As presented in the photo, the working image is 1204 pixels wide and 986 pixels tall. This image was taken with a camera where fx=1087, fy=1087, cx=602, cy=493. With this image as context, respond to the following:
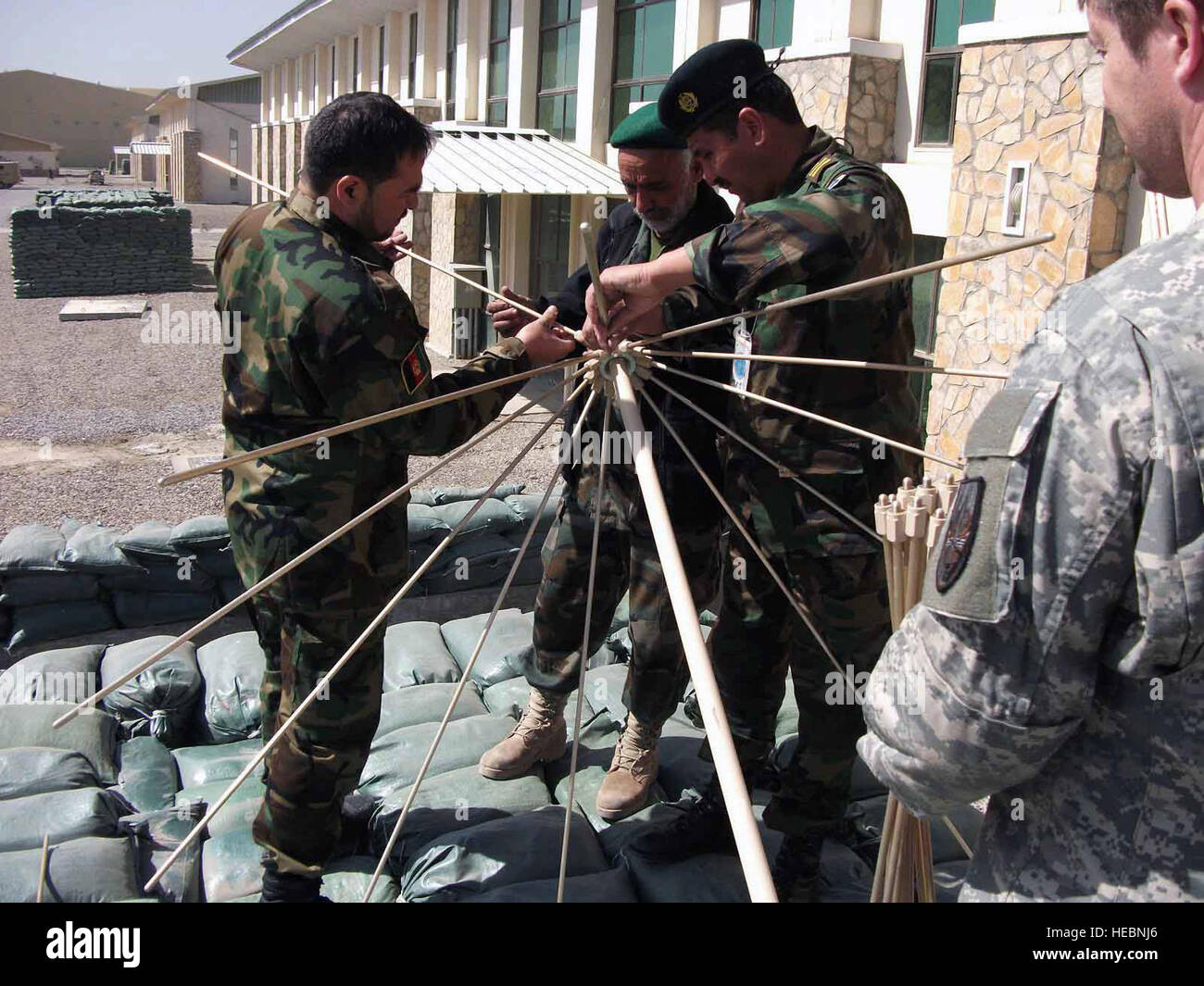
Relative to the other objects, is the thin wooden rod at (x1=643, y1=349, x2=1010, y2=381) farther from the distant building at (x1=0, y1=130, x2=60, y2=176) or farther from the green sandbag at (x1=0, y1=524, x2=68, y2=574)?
the distant building at (x1=0, y1=130, x2=60, y2=176)

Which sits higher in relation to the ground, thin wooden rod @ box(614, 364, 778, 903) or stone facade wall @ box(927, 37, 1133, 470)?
stone facade wall @ box(927, 37, 1133, 470)

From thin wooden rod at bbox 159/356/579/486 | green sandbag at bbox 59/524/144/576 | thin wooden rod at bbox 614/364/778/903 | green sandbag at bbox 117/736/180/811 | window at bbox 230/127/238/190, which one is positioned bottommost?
green sandbag at bbox 117/736/180/811

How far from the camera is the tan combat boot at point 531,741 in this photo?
299cm

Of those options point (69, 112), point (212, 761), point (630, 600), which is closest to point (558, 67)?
point (212, 761)

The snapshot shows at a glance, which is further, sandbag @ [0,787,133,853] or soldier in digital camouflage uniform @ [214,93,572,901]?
sandbag @ [0,787,133,853]

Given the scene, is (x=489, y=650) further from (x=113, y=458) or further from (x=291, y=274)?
(x=113, y=458)

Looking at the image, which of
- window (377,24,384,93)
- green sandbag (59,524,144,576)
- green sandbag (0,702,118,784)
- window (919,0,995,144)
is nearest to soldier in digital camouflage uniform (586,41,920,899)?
green sandbag (0,702,118,784)

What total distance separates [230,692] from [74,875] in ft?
4.10

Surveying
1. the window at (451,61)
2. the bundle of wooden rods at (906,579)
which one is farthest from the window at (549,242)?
the bundle of wooden rods at (906,579)

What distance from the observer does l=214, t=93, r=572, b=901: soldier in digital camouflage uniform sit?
7.04 ft

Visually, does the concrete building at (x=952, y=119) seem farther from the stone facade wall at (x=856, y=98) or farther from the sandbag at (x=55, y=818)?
the sandbag at (x=55, y=818)

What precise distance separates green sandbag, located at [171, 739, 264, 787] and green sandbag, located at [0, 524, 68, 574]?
4.50 feet

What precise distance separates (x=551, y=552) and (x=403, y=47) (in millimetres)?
14370

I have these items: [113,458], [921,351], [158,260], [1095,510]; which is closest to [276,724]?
[1095,510]
